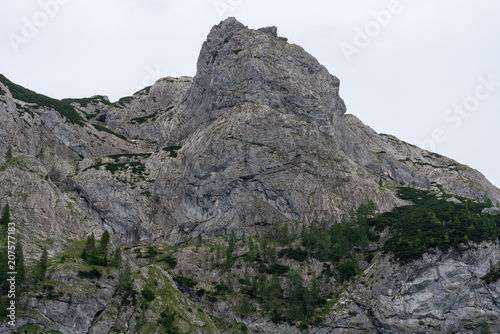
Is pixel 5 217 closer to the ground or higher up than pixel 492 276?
closer to the ground

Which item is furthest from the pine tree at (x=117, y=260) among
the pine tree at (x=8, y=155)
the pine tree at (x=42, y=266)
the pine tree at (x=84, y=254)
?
the pine tree at (x=8, y=155)

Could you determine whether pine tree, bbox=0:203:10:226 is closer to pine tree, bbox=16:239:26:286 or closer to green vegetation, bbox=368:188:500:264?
pine tree, bbox=16:239:26:286

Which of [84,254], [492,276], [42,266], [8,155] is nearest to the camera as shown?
[42,266]

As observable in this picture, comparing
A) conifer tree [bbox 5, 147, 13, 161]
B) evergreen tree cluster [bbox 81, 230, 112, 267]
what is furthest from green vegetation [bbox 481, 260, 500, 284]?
conifer tree [bbox 5, 147, 13, 161]

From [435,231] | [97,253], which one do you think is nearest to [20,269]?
[97,253]

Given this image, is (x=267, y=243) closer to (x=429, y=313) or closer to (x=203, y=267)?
(x=203, y=267)

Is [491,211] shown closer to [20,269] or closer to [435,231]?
[435,231]

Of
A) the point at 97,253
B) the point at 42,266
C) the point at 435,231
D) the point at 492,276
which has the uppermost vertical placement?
the point at 435,231

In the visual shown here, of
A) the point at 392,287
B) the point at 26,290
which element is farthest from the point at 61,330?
the point at 392,287

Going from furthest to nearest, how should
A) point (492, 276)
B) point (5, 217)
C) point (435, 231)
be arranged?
point (435, 231) < point (492, 276) < point (5, 217)

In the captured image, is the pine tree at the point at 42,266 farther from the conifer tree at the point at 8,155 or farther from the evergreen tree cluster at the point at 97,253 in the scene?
the conifer tree at the point at 8,155

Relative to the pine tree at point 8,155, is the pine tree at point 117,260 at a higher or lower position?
lower

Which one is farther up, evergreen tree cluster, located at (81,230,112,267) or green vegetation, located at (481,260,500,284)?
green vegetation, located at (481,260,500,284)

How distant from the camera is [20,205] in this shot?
16750 centimetres
